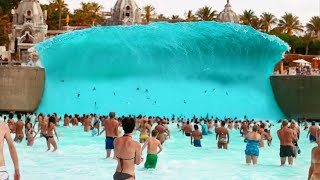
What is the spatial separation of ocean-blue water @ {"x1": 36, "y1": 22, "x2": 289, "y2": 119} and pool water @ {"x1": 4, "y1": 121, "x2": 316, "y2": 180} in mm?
14282

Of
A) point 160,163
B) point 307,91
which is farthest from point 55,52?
point 160,163

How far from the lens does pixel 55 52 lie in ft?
118

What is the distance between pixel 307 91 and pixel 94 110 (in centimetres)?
1134

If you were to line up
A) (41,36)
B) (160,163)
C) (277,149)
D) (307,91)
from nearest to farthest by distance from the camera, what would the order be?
1. (160,163)
2. (277,149)
3. (307,91)
4. (41,36)

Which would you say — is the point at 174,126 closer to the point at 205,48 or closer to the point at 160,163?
the point at 205,48

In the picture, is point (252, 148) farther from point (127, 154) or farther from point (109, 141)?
point (127, 154)

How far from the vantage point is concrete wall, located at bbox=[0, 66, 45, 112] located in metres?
32.8

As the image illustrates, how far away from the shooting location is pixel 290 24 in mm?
80875

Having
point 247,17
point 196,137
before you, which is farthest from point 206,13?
point 196,137

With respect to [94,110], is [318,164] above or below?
above

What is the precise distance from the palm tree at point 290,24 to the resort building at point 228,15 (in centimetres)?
1823

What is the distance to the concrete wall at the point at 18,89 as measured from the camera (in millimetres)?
32781

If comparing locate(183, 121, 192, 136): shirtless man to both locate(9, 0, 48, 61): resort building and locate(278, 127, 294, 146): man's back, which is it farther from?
locate(9, 0, 48, 61): resort building

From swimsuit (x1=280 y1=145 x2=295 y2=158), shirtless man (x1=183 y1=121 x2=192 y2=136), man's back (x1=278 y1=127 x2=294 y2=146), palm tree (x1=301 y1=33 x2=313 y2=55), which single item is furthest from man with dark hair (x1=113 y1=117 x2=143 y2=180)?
palm tree (x1=301 y1=33 x2=313 y2=55)
